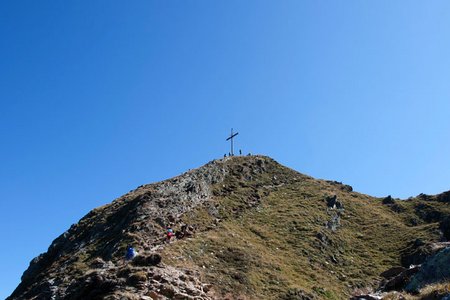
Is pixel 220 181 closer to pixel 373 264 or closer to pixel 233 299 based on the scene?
pixel 373 264

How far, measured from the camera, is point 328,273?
4316 cm

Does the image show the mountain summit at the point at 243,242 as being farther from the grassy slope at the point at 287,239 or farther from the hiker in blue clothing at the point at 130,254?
the hiker in blue clothing at the point at 130,254

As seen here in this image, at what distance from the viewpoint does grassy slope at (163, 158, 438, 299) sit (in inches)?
1435

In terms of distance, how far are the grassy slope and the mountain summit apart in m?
Answer: 0.13

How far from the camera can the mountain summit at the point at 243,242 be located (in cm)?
3130

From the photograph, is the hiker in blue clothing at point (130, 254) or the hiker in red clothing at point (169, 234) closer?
the hiker in blue clothing at point (130, 254)

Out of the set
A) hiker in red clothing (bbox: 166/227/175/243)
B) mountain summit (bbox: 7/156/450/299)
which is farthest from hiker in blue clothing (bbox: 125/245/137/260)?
hiker in red clothing (bbox: 166/227/175/243)

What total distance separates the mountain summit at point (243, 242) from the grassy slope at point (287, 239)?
129 millimetres

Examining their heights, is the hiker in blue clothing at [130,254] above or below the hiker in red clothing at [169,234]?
below

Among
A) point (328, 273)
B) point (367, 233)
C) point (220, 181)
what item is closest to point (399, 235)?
point (367, 233)

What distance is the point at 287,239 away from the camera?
47875 mm

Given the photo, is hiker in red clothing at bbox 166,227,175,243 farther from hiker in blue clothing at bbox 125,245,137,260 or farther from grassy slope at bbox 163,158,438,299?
hiker in blue clothing at bbox 125,245,137,260

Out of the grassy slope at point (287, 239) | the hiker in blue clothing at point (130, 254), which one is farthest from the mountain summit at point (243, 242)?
the hiker in blue clothing at point (130, 254)

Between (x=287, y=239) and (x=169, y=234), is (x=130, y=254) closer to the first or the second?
(x=169, y=234)
